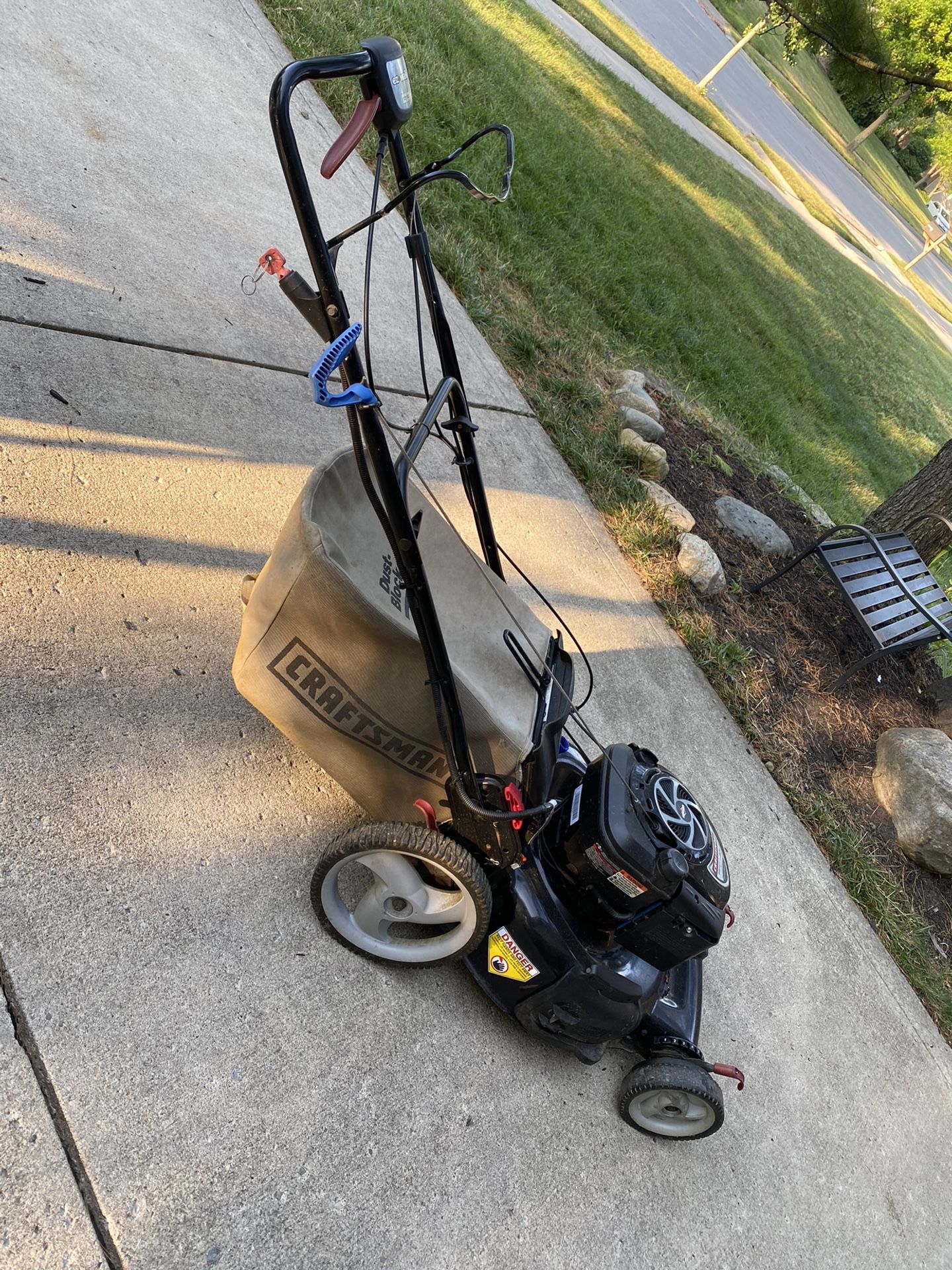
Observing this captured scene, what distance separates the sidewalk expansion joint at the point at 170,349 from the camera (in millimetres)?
2543

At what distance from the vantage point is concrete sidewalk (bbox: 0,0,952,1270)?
60.1 inches

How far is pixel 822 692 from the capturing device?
394 cm

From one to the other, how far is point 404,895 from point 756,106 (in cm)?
2074

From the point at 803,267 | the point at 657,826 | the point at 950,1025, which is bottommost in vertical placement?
the point at 950,1025

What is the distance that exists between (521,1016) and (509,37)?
27.7ft

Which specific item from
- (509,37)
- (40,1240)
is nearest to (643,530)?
(40,1240)

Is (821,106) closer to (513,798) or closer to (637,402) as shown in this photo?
(637,402)

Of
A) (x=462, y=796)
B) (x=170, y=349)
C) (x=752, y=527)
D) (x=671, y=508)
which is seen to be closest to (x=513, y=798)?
(x=462, y=796)

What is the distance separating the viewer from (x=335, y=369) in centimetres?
132

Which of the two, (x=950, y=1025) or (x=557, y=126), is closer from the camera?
(x=950, y=1025)

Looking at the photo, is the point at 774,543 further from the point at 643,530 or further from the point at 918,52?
the point at 918,52

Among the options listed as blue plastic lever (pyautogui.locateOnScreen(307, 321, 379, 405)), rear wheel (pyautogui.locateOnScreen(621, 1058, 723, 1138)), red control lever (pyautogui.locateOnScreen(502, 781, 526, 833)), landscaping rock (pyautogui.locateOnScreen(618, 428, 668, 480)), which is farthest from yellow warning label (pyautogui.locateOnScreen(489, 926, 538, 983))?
landscaping rock (pyautogui.locateOnScreen(618, 428, 668, 480))

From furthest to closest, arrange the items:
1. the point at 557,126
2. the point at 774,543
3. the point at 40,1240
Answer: the point at 557,126 < the point at 774,543 < the point at 40,1240

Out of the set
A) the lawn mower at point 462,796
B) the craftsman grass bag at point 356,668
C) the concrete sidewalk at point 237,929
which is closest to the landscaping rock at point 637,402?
the concrete sidewalk at point 237,929
